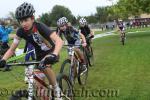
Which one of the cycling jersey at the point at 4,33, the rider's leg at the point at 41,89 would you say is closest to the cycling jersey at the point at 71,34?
the rider's leg at the point at 41,89

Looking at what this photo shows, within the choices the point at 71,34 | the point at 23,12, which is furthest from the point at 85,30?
the point at 23,12

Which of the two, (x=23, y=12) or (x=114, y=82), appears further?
(x=114, y=82)

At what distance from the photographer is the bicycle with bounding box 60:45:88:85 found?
9.65 m

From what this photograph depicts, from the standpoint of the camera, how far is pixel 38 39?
6.39 m

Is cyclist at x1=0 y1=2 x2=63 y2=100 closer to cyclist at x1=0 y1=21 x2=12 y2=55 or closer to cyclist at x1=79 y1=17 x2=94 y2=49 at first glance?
cyclist at x1=79 y1=17 x2=94 y2=49

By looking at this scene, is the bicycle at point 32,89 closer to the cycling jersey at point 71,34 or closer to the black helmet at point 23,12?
the black helmet at point 23,12

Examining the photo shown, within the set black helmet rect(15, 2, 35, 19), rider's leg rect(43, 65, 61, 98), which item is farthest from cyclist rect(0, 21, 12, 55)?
black helmet rect(15, 2, 35, 19)

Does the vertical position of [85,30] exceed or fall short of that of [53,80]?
it falls short

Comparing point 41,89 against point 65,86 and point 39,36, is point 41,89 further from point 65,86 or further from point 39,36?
point 65,86

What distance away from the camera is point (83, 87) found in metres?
11.1

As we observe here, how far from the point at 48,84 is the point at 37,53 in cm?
56

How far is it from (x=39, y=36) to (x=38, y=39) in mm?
84

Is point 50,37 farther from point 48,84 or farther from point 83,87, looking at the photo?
point 83,87

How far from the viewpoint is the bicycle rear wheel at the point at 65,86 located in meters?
7.43
